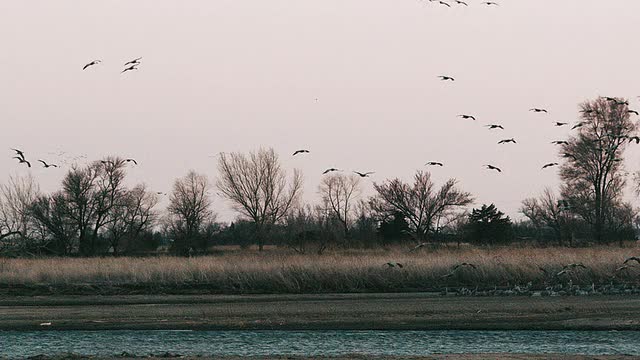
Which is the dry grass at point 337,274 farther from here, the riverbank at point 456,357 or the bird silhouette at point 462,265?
the riverbank at point 456,357

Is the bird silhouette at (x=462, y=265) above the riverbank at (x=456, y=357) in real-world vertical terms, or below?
above

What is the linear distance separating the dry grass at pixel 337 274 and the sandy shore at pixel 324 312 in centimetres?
211

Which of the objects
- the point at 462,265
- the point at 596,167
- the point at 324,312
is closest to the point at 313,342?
the point at 324,312

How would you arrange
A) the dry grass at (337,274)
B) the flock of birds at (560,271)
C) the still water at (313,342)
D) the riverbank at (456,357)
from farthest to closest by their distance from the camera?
the dry grass at (337,274) → the flock of birds at (560,271) → the still water at (313,342) → the riverbank at (456,357)

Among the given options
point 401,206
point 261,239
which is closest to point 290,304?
point 261,239

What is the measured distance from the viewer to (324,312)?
30688 millimetres

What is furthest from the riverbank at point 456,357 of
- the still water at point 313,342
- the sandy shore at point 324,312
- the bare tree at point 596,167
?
the bare tree at point 596,167

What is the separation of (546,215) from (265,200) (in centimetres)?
2503

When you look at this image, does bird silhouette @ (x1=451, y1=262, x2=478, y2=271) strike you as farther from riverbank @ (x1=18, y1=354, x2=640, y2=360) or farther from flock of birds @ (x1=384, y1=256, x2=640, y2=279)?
riverbank @ (x1=18, y1=354, x2=640, y2=360)

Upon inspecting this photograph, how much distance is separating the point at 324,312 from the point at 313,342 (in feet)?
20.9

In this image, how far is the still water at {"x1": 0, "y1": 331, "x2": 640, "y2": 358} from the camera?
22.2 m

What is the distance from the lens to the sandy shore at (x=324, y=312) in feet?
90.1

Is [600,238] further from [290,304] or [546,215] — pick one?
[290,304]

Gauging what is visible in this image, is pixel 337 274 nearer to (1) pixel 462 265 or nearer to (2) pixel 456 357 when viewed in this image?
(1) pixel 462 265
